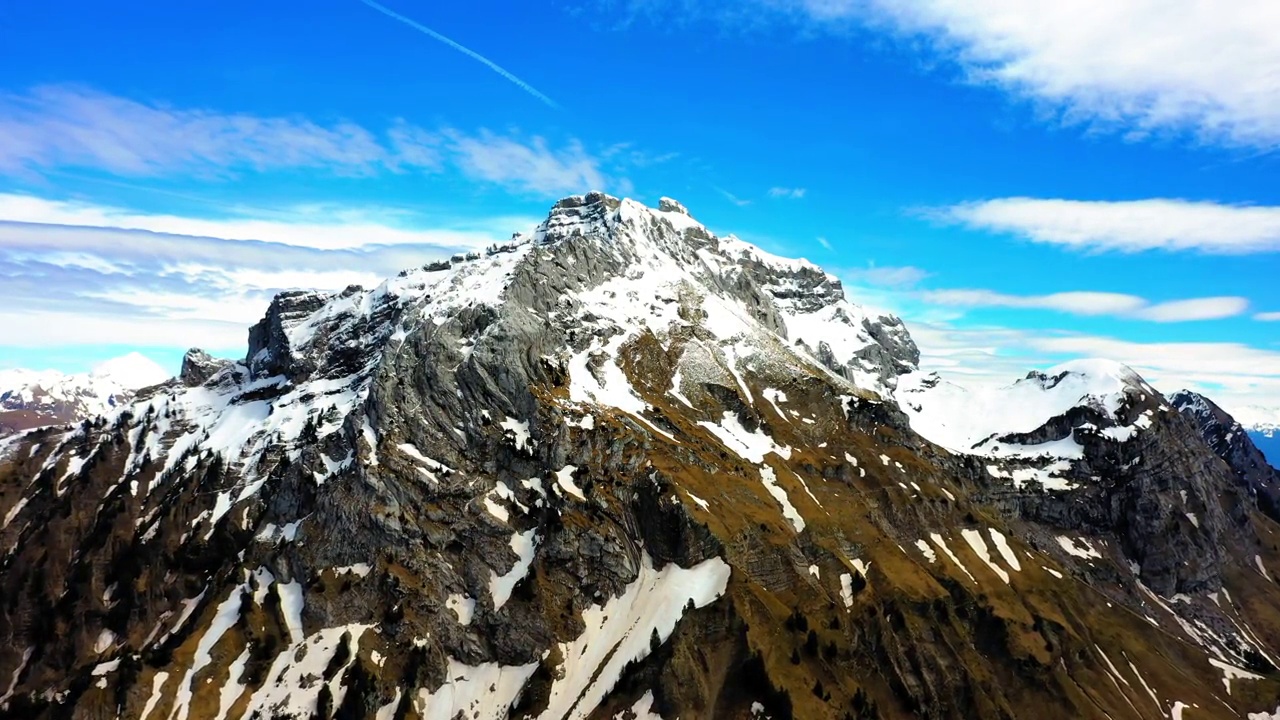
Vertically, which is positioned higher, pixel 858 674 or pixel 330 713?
pixel 858 674

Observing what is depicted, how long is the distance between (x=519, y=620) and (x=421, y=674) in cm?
2611

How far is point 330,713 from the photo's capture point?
17688cm

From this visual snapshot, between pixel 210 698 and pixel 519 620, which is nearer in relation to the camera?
pixel 210 698

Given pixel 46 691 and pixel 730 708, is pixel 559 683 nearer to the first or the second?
pixel 730 708

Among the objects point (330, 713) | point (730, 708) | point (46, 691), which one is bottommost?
point (46, 691)

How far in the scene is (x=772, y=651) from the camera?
619 ft

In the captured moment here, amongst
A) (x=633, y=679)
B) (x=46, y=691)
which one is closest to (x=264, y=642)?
(x=46, y=691)

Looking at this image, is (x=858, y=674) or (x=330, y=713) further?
(x=858, y=674)

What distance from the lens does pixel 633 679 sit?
7180 inches

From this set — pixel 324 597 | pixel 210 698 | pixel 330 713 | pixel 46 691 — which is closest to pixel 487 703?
pixel 330 713

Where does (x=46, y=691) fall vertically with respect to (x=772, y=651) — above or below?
below

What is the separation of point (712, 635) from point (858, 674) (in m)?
39.9

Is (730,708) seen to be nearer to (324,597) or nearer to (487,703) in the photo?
(487,703)

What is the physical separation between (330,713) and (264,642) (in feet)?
87.7
